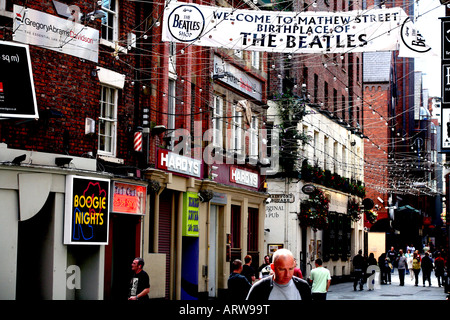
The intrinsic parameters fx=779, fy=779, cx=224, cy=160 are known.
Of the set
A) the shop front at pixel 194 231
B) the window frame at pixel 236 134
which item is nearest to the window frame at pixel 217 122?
the window frame at pixel 236 134

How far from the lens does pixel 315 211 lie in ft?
127

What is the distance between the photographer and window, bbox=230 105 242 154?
1206 inches

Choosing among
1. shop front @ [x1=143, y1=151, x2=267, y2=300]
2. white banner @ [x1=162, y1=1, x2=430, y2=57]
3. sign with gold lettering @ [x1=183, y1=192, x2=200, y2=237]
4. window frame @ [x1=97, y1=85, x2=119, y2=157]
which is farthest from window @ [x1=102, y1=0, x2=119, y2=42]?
sign with gold lettering @ [x1=183, y1=192, x2=200, y2=237]

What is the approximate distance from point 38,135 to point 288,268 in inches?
495

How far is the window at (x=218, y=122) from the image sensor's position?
95.1 feet

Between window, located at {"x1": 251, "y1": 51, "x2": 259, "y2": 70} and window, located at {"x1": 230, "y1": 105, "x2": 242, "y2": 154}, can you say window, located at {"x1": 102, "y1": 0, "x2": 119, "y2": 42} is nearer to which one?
window, located at {"x1": 230, "y1": 105, "x2": 242, "y2": 154}

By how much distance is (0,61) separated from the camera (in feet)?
55.5

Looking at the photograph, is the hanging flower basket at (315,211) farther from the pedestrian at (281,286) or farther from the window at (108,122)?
the pedestrian at (281,286)

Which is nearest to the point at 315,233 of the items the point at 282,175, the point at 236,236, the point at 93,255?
the point at 282,175

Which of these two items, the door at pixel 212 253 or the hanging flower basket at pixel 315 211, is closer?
the door at pixel 212 253

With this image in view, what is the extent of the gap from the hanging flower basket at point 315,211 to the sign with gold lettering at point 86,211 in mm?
18901
